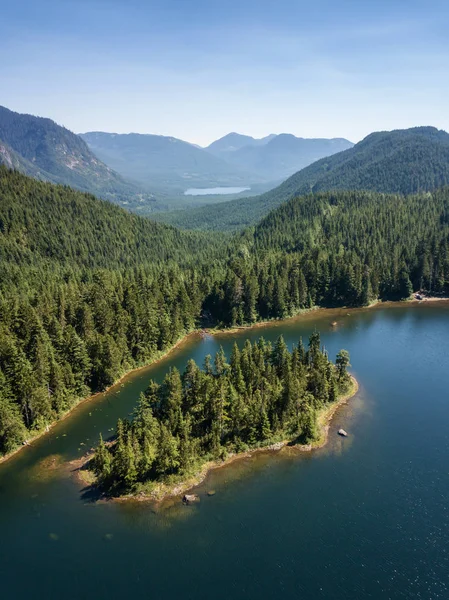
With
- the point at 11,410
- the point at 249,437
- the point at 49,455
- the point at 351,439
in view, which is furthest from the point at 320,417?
the point at 11,410

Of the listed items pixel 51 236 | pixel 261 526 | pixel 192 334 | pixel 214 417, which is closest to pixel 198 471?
pixel 214 417

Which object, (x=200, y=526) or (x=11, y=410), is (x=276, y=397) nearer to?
(x=200, y=526)

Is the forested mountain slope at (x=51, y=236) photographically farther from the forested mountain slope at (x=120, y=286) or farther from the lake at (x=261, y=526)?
the lake at (x=261, y=526)

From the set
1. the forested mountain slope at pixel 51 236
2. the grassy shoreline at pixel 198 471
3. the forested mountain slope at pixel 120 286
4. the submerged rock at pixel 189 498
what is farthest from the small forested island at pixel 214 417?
the forested mountain slope at pixel 51 236

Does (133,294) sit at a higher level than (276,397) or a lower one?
higher

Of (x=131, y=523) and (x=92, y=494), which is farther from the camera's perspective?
(x=92, y=494)
